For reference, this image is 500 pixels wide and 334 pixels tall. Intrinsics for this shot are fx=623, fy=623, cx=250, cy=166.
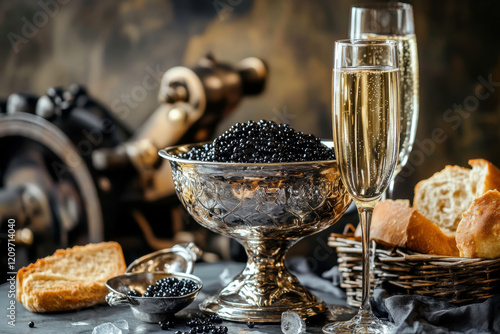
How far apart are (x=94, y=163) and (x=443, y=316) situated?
5.26 ft

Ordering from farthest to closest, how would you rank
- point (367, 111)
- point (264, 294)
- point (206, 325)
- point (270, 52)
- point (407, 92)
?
point (270, 52) < point (407, 92) < point (264, 294) < point (206, 325) < point (367, 111)

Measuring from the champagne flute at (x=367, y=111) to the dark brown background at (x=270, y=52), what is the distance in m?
1.22

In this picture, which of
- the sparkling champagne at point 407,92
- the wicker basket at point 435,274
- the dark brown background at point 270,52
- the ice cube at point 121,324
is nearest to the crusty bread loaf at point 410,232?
the wicker basket at point 435,274

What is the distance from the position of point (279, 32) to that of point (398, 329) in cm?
146

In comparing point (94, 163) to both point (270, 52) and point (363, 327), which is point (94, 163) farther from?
point (363, 327)

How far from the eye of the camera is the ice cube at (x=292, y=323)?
105 centimetres

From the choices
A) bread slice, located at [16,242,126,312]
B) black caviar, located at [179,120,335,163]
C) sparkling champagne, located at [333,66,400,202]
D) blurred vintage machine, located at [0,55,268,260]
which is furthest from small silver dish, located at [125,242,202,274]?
blurred vintage machine, located at [0,55,268,260]

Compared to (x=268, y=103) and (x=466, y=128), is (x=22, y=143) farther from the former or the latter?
(x=466, y=128)

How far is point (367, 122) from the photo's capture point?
97cm

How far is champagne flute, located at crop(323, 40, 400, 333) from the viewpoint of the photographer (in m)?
0.96

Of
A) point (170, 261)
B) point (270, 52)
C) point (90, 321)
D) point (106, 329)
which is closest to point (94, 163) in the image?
point (270, 52)

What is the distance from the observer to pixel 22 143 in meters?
2.33

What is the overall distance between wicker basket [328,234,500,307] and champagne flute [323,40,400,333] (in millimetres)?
177

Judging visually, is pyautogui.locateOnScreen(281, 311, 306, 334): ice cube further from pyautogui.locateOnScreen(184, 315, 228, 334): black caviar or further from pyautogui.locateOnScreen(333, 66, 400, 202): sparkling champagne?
pyautogui.locateOnScreen(333, 66, 400, 202): sparkling champagne
